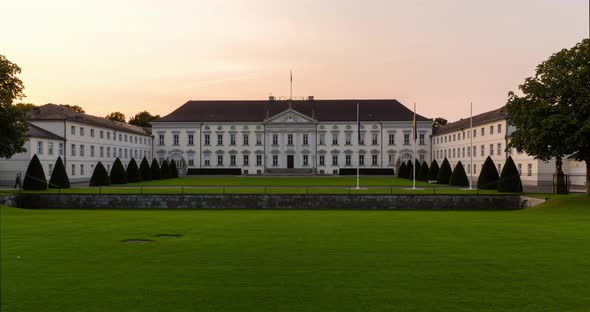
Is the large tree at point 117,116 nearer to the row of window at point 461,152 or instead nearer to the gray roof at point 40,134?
the gray roof at point 40,134

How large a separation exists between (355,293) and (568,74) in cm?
2828

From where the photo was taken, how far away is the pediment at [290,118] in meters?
80.9

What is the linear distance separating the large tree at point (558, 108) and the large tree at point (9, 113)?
3512 cm

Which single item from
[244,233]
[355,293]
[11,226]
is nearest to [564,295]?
[355,293]

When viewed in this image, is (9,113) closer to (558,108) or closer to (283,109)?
(558,108)

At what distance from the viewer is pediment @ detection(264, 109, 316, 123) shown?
80.9m

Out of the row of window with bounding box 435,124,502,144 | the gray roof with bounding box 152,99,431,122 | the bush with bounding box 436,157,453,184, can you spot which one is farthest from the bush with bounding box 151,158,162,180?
the row of window with bounding box 435,124,502,144

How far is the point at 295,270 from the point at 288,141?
239 ft

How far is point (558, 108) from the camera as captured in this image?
2977 cm

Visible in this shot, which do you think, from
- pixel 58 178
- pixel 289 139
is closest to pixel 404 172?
pixel 289 139

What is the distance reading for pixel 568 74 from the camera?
1176 inches

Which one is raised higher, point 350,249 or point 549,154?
point 549,154

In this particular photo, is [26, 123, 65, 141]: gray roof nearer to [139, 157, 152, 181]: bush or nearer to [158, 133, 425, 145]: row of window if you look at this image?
[139, 157, 152, 181]: bush

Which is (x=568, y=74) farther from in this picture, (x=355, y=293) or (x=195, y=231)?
(x=355, y=293)
